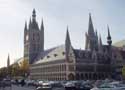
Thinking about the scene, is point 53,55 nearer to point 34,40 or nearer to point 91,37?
point 91,37

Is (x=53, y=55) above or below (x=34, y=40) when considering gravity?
below

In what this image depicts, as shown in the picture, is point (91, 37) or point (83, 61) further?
point (91, 37)

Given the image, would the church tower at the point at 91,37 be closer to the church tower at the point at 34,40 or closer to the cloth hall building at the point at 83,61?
the cloth hall building at the point at 83,61

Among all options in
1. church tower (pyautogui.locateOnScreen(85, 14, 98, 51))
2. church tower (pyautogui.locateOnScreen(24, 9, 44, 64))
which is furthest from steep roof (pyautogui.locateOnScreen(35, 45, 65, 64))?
church tower (pyautogui.locateOnScreen(85, 14, 98, 51))

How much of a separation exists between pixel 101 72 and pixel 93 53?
7.79 metres

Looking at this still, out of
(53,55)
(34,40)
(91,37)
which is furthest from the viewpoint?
(34,40)

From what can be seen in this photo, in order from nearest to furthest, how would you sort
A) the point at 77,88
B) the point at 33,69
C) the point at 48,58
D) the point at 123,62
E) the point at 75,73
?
the point at 77,88 < the point at 75,73 < the point at 123,62 < the point at 48,58 < the point at 33,69

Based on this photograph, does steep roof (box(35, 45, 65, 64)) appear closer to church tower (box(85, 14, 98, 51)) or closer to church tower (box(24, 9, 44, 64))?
church tower (box(24, 9, 44, 64))

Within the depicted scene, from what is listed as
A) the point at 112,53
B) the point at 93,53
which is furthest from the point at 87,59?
the point at 112,53

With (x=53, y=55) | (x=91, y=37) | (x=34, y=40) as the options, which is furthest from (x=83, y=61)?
(x=34, y=40)

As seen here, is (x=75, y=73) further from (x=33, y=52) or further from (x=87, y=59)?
(x=33, y=52)

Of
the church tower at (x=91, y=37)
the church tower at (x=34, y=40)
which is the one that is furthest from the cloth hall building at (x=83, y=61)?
the church tower at (x=34, y=40)

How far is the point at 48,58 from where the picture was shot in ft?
428

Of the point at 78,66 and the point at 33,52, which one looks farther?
the point at 33,52
